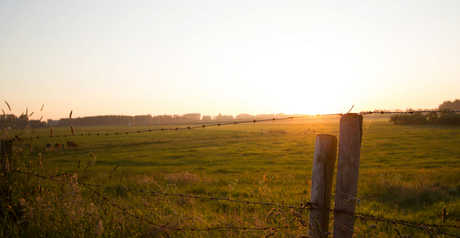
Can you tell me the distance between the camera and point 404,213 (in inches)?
234

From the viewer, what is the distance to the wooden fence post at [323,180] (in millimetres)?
2549

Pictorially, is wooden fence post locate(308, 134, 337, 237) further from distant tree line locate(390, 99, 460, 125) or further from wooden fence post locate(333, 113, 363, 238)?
distant tree line locate(390, 99, 460, 125)

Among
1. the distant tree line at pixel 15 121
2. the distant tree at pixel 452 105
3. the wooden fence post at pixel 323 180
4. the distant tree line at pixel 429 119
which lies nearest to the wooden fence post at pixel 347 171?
the wooden fence post at pixel 323 180

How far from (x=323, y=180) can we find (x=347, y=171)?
262 mm

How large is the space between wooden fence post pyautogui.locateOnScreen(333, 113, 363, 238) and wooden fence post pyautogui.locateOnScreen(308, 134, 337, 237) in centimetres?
10

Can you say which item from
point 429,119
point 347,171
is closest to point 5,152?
point 347,171

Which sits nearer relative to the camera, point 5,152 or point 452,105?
point 5,152

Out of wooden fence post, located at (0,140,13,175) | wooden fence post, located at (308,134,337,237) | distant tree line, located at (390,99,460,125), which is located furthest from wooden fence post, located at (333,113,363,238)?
distant tree line, located at (390,99,460,125)

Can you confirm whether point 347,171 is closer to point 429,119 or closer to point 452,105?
point 429,119

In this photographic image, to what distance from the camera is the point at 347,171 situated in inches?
95.7

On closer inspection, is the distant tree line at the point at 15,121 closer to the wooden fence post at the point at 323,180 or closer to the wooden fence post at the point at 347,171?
the wooden fence post at the point at 323,180

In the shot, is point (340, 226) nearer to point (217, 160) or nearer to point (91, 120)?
point (217, 160)

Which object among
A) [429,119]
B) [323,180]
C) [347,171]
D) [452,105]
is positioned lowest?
[323,180]

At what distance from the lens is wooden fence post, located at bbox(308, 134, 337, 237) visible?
2.55 metres
